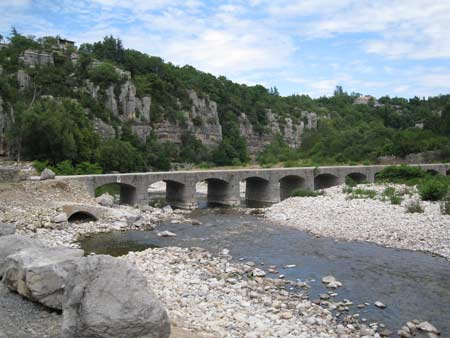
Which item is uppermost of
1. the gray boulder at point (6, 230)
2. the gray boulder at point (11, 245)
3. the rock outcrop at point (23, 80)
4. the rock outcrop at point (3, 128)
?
the rock outcrop at point (23, 80)

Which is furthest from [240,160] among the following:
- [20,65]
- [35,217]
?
[35,217]

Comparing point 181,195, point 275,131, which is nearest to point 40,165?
point 181,195

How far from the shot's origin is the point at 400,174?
47500 mm

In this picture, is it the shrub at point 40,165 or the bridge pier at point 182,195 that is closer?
the bridge pier at point 182,195

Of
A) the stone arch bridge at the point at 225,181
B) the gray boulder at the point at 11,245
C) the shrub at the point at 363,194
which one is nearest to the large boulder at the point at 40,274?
the gray boulder at the point at 11,245

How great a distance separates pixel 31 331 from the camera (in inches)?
374

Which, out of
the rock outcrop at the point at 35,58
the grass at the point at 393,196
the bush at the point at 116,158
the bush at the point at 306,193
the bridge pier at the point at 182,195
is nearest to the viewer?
the grass at the point at 393,196

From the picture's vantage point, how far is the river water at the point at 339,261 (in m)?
14.0

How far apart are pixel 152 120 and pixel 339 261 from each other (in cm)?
7246

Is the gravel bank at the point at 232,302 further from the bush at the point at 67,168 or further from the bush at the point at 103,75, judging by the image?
the bush at the point at 103,75

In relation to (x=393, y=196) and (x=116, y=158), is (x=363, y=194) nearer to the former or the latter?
(x=393, y=196)

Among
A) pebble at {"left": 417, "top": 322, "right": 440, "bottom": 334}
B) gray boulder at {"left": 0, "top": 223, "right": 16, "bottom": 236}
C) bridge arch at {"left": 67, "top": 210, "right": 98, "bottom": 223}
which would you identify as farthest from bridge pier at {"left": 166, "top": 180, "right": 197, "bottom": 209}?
pebble at {"left": 417, "top": 322, "right": 440, "bottom": 334}

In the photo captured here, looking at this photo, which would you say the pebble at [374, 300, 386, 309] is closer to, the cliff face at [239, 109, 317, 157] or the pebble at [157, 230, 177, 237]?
the pebble at [157, 230, 177, 237]

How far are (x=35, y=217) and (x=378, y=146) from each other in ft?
202
